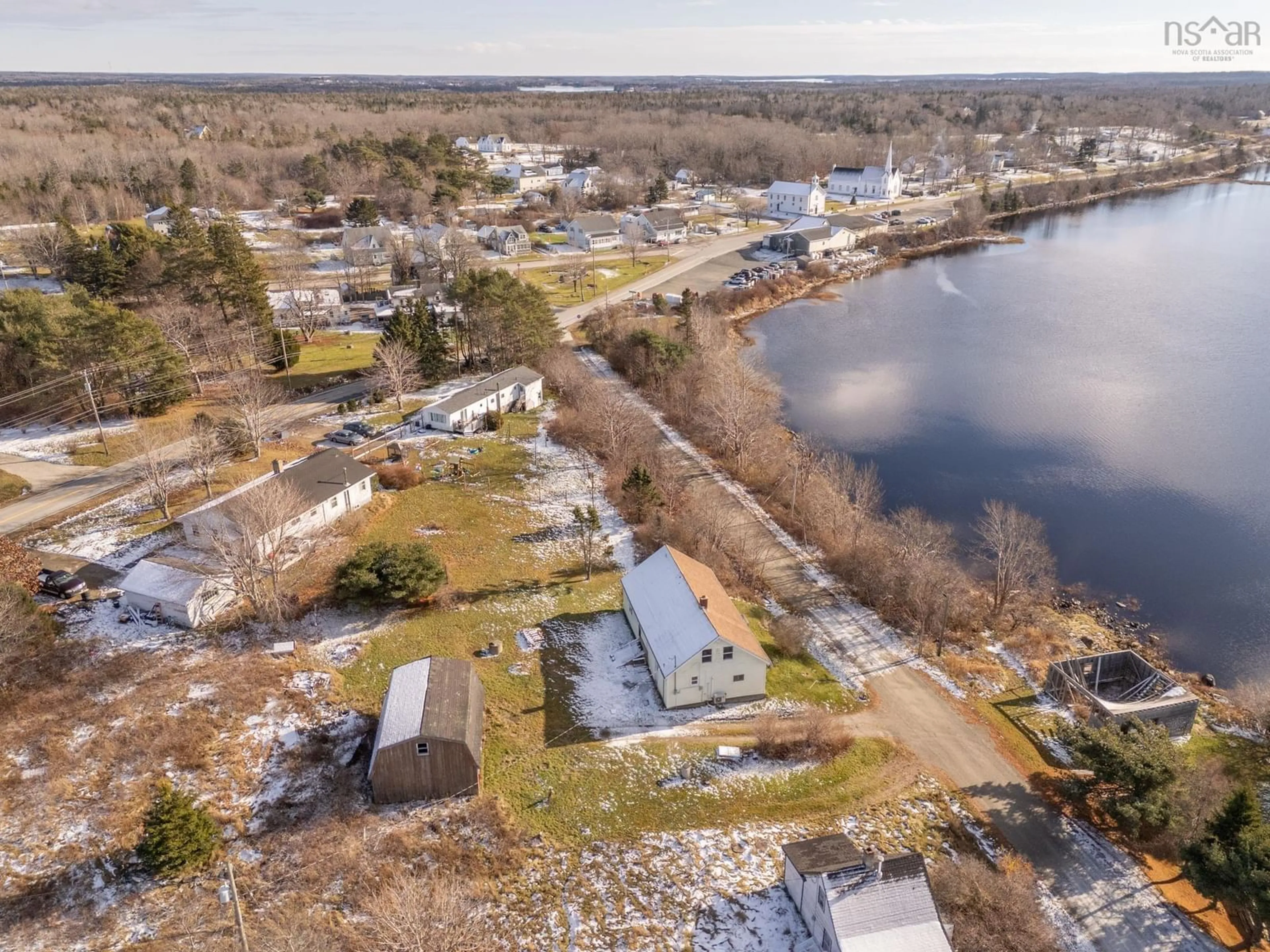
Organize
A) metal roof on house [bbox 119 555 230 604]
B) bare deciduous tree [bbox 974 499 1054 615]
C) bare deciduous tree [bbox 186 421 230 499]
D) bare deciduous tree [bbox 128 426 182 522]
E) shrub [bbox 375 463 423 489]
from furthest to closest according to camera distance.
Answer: shrub [bbox 375 463 423 489] < bare deciduous tree [bbox 186 421 230 499] < bare deciduous tree [bbox 128 426 182 522] < bare deciduous tree [bbox 974 499 1054 615] < metal roof on house [bbox 119 555 230 604]

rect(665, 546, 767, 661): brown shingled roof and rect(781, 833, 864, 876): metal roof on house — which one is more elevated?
rect(665, 546, 767, 661): brown shingled roof

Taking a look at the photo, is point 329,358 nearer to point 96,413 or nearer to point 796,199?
point 96,413

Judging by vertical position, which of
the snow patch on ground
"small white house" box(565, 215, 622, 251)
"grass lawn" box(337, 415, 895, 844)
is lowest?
"grass lawn" box(337, 415, 895, 844)

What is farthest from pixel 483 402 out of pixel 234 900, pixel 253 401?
pixel 234 900

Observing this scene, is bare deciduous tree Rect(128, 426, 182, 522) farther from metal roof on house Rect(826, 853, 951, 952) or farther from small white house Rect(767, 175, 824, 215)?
small white house Rect(767, 175, 824, 215)

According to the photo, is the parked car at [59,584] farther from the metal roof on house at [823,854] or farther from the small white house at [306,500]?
the metal roof on house at [823,854]

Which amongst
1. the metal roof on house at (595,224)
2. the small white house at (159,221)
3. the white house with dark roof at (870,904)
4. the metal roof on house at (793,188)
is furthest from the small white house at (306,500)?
the metal roof on house at (793,188)

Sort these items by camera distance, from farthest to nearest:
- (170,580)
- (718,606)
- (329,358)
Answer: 1. (329,358)
2. (170,580)
3. (718,606)

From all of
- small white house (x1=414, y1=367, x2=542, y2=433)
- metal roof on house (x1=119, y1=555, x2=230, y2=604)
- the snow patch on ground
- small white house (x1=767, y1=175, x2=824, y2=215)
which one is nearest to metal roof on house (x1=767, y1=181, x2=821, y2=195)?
small white house (x1=767, y1=175, x2=824, y2=215)
